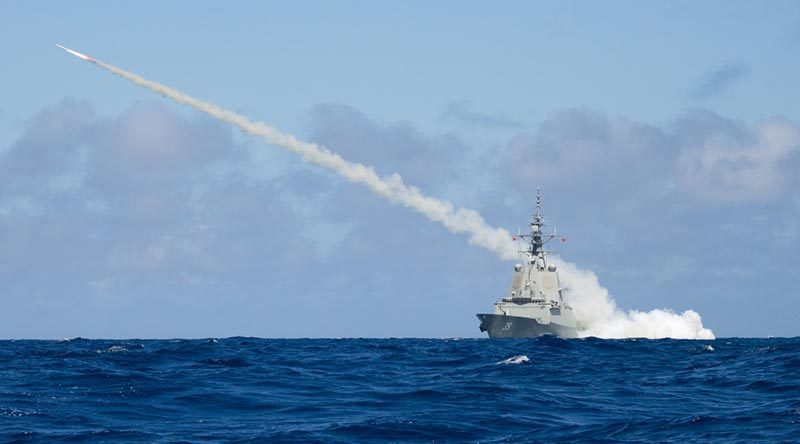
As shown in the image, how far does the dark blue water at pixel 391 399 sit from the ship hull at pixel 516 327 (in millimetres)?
63681

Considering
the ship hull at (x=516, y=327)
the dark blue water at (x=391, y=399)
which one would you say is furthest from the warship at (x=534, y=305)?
the dark blue water at (x=391, y=399)

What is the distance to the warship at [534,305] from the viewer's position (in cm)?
11475

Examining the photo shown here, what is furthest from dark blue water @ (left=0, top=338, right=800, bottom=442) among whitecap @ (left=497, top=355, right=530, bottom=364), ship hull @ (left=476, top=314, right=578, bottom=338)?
ship hull @ (left=476, top=314, right=578, bottom=338)

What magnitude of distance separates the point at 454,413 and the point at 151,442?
29.0 ft

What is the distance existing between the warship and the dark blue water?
6424 centimetres

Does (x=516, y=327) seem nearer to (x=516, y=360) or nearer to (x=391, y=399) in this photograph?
(x=516, y=360)

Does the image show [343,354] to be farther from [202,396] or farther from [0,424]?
[0,424]

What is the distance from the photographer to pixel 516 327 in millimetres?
114375

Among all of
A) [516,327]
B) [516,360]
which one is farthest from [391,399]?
[516,327]

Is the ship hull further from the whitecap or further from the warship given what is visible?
the whitecap

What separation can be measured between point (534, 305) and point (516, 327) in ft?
12.1

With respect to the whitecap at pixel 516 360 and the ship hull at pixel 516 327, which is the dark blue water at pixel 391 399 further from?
the ship hull at pixel 516 327

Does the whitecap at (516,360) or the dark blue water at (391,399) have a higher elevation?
the whitecap at (516,360)

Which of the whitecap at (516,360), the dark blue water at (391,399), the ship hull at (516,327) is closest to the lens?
the dark blue water at (391,399)
